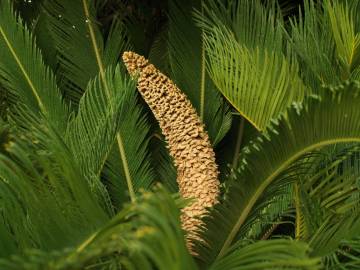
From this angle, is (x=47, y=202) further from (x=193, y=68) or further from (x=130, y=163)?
(x=193, y=68)

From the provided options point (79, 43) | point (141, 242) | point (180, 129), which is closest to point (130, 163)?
point (180, 129)

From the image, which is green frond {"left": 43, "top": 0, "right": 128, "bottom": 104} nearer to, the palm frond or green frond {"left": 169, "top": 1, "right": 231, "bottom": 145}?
green frond {"left": 169, "top": 1, "right": 231, "bottom": 145}

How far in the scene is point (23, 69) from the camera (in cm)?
264

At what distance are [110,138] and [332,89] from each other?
2.54 ft

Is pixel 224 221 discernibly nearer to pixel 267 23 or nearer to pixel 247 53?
pixel 247 53

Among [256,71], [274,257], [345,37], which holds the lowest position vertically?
[274,257]

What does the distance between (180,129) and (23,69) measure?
2.35 ft

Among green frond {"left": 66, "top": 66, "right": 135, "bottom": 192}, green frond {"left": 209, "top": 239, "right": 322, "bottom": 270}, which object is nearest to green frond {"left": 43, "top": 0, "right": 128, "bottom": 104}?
green frond {"left": 66, "top": 66, "right": 135, "bottom": 192}

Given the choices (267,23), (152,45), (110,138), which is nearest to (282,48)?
(267,23)

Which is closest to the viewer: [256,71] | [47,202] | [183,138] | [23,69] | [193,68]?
[47,202]

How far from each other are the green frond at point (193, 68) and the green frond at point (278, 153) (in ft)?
3.33

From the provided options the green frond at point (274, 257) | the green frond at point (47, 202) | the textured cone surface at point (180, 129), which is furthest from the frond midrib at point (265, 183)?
the textured cone surface at point (180, 129)

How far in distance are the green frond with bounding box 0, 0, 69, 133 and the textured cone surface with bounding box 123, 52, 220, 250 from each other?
360mm

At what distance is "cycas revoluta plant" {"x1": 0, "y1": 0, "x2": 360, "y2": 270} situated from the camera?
53.7 inches
